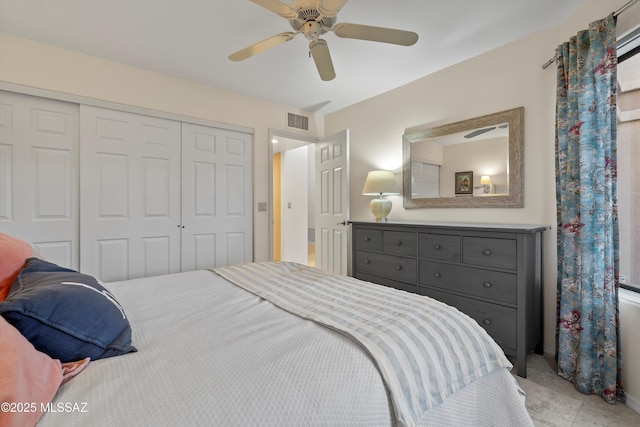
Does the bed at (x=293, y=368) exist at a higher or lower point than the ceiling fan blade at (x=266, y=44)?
lower

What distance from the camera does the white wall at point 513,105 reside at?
7.14 ft

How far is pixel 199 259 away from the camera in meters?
3.23

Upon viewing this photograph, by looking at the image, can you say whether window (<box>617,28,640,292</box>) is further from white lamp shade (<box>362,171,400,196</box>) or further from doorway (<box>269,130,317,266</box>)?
doorway (<box>269,130,317,266</box>)

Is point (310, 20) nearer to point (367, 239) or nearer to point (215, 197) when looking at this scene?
point (367, 239)

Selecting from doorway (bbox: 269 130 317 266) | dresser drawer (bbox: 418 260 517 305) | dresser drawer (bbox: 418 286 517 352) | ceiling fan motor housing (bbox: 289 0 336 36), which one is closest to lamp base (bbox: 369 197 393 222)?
dresser drawer (bbox: 418 260 517 305)

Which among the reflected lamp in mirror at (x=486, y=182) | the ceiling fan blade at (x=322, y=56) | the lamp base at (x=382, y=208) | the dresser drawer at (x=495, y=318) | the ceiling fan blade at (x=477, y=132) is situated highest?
the ceiling fan blade at (x=322, y=56)

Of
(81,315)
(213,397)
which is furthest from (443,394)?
(81,315)

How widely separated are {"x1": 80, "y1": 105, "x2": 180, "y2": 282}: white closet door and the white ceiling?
626mm

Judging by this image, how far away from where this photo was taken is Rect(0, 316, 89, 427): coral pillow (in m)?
0.52

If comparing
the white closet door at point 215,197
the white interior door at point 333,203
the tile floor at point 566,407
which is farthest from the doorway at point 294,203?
the tile floor at point 566,407

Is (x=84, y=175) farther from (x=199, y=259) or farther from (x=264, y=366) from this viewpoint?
(x=264, y=366)

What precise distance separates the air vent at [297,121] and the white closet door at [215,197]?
632mm

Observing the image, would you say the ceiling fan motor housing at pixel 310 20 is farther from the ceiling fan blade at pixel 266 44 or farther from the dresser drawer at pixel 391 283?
the dresser drawer at pixel 391 283

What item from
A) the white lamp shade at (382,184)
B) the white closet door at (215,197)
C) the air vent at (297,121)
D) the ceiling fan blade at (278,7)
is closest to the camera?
the ceiling fan blade at (278,7)
